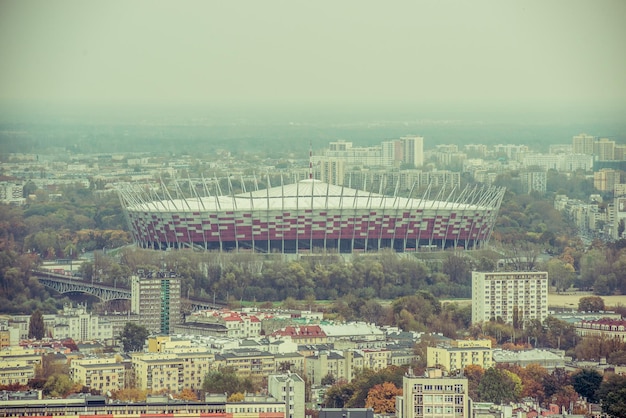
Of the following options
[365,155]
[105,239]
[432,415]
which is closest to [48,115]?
[365,155]

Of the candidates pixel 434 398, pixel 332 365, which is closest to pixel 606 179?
pixel 332 365

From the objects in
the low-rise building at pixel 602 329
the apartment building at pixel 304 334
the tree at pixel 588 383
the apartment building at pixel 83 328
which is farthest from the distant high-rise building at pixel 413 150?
the tree at pixel 588 383

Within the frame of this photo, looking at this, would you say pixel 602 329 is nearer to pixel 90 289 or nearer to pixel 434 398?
pixel 434 398

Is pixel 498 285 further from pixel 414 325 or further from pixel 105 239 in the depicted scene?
pixel 105 239

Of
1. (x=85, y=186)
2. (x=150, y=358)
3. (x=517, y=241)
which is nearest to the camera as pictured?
(x=150, y=358)

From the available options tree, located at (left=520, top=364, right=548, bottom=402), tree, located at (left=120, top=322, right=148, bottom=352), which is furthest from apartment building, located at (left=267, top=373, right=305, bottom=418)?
tree, located at (left=120, top=322, right=148, bottom=352)

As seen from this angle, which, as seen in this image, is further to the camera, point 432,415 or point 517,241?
point 517,241

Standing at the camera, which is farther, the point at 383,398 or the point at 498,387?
the point at 498,387
